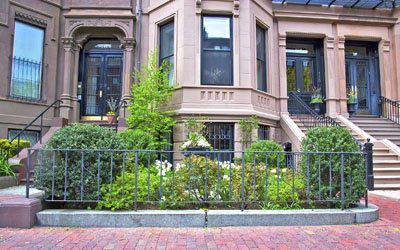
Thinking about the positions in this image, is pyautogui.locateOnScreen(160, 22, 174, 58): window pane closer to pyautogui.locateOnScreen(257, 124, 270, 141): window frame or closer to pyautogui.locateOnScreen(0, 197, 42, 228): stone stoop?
pyautogui.locateOnScreen(257, 124, 270, 141): window frame

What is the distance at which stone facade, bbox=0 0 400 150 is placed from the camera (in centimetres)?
944

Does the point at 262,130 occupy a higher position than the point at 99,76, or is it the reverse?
the point at 99,76

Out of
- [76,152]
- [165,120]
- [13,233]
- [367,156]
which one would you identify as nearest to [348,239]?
[367,156]

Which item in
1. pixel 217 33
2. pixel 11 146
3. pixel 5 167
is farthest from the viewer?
pixel 217 33

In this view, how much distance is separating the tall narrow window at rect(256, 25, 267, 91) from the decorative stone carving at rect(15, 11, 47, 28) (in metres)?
8.26

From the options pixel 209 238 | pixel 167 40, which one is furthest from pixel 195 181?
pixel 167 40

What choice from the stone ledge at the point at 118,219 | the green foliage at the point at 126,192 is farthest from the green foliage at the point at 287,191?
the green foliage at the point at 126,192

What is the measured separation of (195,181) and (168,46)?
23.5ft

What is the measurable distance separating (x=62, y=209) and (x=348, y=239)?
170 inches

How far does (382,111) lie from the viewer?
1214cm

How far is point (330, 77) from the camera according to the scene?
38.1 ft

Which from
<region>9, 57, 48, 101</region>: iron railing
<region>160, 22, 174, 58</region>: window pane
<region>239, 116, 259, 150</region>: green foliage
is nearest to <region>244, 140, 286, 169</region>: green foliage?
<region>239, 116, 259, 150</region>: green foliage

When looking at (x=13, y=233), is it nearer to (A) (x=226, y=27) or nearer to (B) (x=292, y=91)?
(A) (x=226, y=27)

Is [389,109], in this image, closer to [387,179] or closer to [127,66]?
[387,179]
